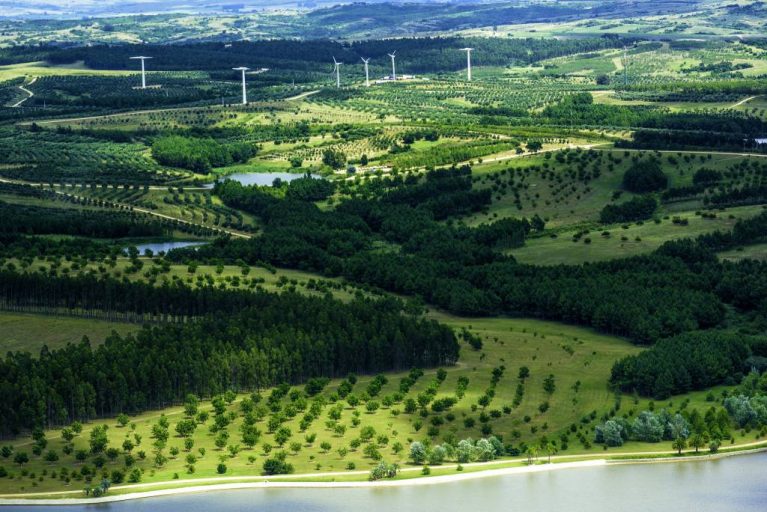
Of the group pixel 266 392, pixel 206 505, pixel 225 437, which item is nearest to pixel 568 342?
pixel 266 392

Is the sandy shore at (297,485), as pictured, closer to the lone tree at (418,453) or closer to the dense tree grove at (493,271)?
the lone tree at (418,453)

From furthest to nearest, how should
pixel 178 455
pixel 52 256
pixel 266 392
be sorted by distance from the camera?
pixel 52 256 → pixel 266 392 → pixel 178 455

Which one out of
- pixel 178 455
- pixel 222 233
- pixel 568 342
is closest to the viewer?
pixel 178 455

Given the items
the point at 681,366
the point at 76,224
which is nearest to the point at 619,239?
the point at 681,366

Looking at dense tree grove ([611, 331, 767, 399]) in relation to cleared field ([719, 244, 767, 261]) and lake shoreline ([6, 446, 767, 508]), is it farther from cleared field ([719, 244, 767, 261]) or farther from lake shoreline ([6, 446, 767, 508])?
cleared field ([719, 244, 767, 261])

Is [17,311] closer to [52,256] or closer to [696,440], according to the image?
[52,256]

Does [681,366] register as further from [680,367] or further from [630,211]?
[630,211]

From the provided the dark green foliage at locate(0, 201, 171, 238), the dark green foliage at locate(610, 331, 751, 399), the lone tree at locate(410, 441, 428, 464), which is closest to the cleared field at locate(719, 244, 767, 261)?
the dark green foliage at locate(610, 331, 751, 399)
